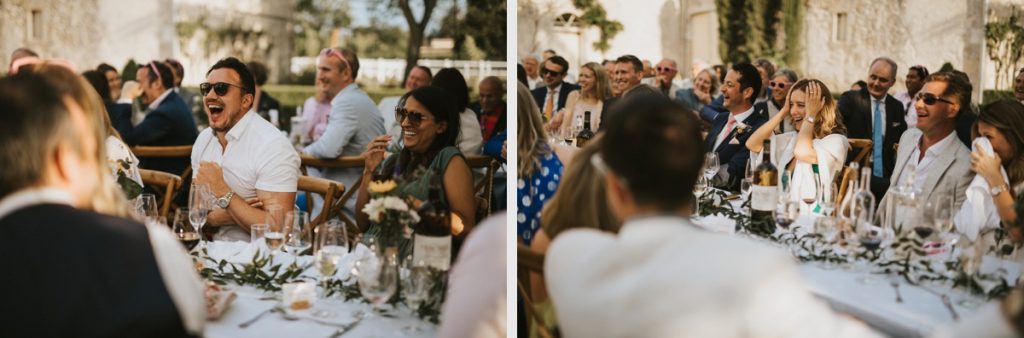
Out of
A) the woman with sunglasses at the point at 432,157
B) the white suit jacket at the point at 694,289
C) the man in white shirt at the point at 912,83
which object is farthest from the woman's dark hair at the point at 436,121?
the man in white shirt at the point at 912,83

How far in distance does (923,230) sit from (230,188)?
2514 millimetres

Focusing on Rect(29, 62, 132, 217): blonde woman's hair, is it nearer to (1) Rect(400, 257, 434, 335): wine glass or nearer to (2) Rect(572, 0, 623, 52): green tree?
(1) Rect(400, 257, 434, 335): wine glass

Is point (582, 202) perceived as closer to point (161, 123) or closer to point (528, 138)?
point (528, 138)

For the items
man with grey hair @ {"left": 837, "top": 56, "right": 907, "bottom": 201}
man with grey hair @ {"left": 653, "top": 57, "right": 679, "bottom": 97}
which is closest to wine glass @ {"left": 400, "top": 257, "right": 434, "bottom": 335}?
man with grey hair @ {"left": 837, "top": 56, "right": 907, "bottom": 201}

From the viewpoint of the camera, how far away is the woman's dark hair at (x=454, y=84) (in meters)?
3.27

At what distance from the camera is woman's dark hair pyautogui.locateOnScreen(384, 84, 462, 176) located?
2963 mm

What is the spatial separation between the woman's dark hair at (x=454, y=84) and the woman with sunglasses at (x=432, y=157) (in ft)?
0.44

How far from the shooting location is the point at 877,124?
3256 millimetres

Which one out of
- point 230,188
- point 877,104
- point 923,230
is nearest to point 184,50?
point 230,188

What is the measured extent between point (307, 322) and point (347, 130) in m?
2.62

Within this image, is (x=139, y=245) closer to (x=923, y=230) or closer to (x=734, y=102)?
(x=923, y=230)

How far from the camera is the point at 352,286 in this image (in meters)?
2.60

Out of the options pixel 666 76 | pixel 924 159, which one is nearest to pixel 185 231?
pixel 924 159

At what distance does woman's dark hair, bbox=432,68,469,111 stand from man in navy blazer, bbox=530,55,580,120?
0.96 ft
